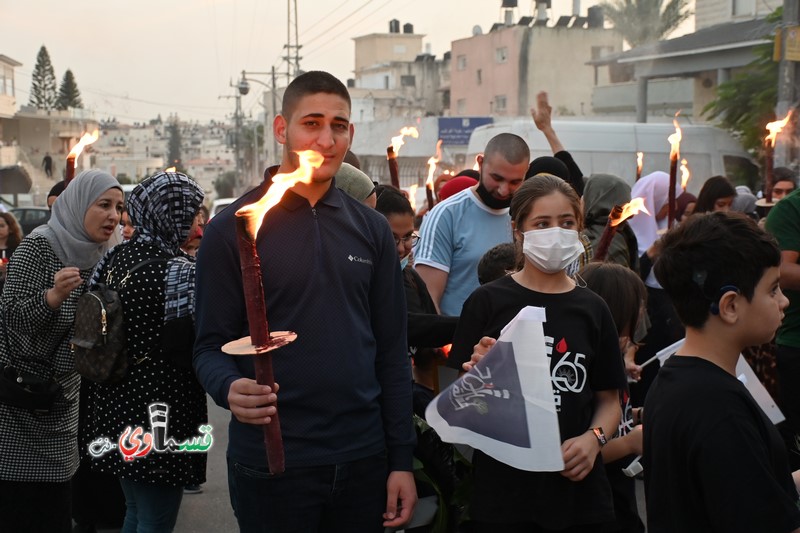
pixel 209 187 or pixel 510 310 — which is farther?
pixel 209 187

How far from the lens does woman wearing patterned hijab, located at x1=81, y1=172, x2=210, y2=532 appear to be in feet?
13.6

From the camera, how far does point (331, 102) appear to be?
11.1 feet

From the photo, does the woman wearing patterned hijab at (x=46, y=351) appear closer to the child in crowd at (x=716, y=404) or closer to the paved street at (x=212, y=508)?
the paved street at (x=212, y=508)

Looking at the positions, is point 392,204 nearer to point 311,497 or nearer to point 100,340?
point 100,340

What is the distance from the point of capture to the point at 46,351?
4781 millimetres

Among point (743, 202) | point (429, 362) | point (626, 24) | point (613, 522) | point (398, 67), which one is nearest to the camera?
point (613, 522)

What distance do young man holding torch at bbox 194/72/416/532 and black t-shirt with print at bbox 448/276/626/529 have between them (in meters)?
0.43

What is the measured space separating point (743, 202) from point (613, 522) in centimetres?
780

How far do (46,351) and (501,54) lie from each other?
57061mm

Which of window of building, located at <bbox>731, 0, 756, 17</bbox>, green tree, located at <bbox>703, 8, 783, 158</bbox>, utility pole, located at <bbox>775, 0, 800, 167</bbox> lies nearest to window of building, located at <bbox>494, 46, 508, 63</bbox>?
window of building, located at <bbox>731, 0, 756, 17</bbox>

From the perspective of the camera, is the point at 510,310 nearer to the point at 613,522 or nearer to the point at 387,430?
the point at 387,430

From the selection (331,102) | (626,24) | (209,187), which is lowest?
(209,187)

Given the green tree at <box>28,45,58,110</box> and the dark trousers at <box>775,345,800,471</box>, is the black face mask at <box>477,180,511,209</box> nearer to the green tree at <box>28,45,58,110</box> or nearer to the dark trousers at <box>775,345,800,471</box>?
the dark trousers at <box>775,345,800,471</box>

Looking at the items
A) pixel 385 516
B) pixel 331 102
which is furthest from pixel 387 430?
pixel 331 102
